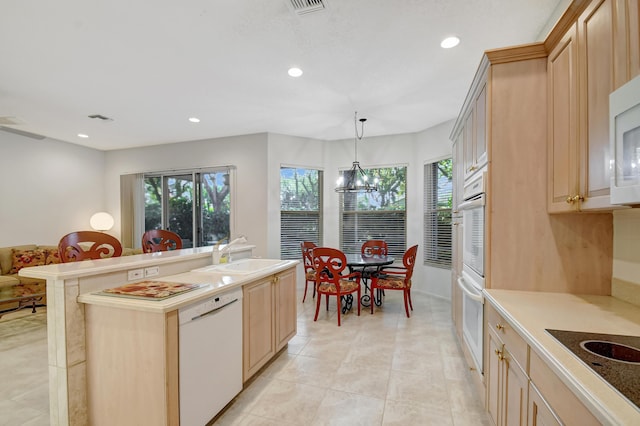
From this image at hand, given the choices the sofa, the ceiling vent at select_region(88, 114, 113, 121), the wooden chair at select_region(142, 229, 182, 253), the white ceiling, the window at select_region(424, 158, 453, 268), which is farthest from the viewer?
the window at select_region(424, 158, 453, 268)

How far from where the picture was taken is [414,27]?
226 centimetres

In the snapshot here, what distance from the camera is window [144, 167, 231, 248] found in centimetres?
547

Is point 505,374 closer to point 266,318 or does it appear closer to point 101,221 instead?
point 266,318

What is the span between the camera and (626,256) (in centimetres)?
153

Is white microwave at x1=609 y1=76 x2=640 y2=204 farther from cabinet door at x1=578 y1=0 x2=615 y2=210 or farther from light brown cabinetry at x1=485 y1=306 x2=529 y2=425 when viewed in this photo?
light brown cabinetry at x1=485 y1=306 x2=529 y2=425

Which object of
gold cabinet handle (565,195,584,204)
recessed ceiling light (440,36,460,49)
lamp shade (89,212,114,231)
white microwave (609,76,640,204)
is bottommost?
lamp shade (89,212,114,231)

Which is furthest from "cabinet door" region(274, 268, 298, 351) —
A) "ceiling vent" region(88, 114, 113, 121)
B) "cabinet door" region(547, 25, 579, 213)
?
"ceiling vent" region(88, 114, 113, 121)

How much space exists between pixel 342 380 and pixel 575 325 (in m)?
1.72

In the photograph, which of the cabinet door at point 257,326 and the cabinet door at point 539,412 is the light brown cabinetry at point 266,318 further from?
the cabinet door at point 539,412

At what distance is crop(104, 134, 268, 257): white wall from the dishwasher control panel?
3.05 m

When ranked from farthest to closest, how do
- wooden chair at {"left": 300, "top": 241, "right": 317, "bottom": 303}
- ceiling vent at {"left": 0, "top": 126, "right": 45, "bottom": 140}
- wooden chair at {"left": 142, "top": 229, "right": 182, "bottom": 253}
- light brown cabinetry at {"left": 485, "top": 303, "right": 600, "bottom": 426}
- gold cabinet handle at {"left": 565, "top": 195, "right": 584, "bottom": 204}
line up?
ceiling vent at {"left": 0, "top": 126, "right": 45, "bottom": 140}, wooden chair at {"left": 300, "top": 241, "right": 317, "bottom": 303}, wooden chair at {"left": 142, "top": 229, "right": 182, "bottom": 253}, gold cabinet handle at {"left": 565, "top": 195, "right": 584, "bottom": 204}, light brown cabinetry at {"left": 485, "top": 303, "right": 600, "bottom": 426}

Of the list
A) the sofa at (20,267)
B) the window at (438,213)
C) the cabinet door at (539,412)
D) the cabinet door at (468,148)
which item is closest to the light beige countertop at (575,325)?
the cabinet door at (539,412)

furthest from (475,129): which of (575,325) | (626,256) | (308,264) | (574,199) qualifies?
(308,264)

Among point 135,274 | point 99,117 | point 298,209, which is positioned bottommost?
point 135,274
